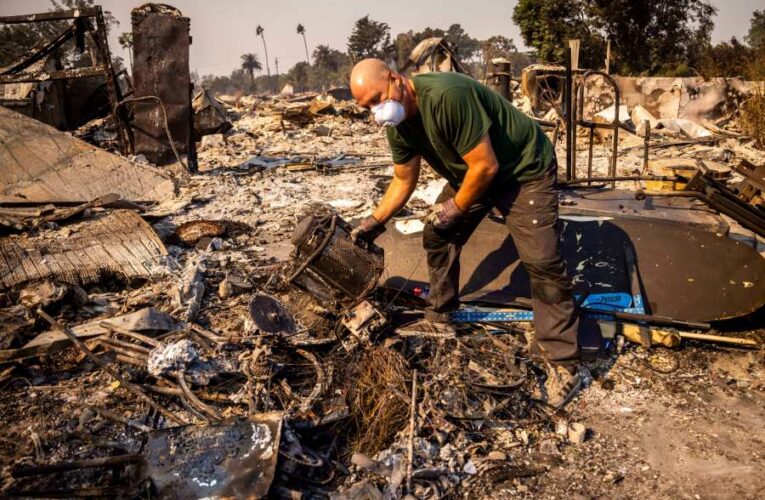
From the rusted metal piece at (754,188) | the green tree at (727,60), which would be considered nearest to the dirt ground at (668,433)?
the rusted metal piece at (754,188)

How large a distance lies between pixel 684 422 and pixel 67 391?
3465 millimetres

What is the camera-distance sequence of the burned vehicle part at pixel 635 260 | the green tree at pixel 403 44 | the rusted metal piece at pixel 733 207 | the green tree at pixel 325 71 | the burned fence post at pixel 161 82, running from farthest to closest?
1. the green tree at pixel 325 71
2. the green tree at pixel 403 44
3. the burned fence post at pixel 161 82
4. the rusted metal piece at pixel 733 207
5. the burned vehicle part at pixel 635 260

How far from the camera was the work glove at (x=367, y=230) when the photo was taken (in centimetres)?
318

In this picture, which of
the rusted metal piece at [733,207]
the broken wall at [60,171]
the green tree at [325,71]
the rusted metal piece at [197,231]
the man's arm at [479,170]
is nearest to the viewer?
the man's arm at [479,170]

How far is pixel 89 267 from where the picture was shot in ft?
14.0

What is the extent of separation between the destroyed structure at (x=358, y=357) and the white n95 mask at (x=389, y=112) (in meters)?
0.71

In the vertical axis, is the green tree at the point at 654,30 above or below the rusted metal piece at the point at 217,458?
above

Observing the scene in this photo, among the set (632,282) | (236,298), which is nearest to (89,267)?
(236,298)

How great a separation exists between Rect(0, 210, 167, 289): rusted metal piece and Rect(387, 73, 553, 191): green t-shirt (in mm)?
2749

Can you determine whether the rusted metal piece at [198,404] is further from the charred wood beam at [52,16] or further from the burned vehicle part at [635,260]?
the charred wood beam at [52,16]

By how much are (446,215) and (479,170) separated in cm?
36

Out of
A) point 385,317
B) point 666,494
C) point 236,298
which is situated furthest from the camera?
point 236,298

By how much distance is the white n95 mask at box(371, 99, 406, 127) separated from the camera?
2.70 metres

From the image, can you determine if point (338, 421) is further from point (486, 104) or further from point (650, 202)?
point (650, 202)
